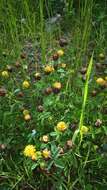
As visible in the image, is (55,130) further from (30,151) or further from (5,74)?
(5,74)

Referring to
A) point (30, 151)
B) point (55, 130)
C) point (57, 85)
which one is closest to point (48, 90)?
point (57, 85)

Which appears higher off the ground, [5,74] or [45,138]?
[5,74]

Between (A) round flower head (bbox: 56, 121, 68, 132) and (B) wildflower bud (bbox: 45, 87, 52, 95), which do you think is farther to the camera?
(B) wildflower bud (bbox: 45, 87, 52, 95)

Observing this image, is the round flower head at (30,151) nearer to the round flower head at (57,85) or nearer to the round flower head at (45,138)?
the round flower head at (45,138)

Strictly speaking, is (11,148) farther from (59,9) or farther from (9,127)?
(59,9)

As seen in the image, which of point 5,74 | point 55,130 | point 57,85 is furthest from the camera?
point 5,74

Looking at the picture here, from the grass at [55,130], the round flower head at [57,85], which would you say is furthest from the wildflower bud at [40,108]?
the round flower head at [57,85]

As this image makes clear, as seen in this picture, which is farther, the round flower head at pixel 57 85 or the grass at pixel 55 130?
the round flower head at pixel 57 85

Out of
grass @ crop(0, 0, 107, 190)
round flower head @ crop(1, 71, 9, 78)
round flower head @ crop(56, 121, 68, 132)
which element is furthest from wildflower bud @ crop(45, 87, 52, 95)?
round flower head @ crop(1, 71, 9, 78)

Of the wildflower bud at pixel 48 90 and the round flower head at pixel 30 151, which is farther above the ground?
the wildflower bud at pixel 48 90

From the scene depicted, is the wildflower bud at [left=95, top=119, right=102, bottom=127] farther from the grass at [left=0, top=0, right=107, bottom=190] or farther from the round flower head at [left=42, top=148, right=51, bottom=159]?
the round flower head at [left=42, top=148, right=51, bottom=159]

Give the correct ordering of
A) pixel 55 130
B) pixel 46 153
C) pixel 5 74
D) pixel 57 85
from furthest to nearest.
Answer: pixel 5 74 → pixel 57 85 → pixel 55 130 → pixel 46 153

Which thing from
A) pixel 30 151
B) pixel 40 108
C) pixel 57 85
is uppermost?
pixel 57 85
